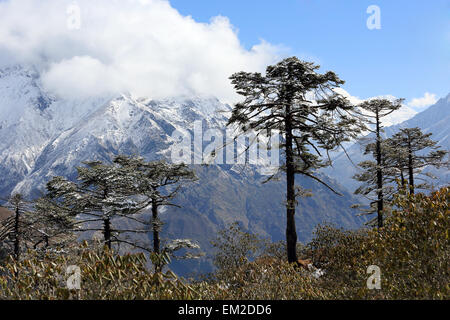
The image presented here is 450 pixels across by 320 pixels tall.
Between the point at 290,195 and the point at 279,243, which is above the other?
the point at 290,195

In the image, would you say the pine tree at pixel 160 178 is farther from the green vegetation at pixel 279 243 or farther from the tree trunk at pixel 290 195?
the tree trunk at pixel 290 195

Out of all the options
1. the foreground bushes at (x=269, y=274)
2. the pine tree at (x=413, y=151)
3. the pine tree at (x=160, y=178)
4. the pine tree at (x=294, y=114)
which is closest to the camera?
the foreground bushes at (x=269, y=274)

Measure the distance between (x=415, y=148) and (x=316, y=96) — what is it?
1503 centimetres

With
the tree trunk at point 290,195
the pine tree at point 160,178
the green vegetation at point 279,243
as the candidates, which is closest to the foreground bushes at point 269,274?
the green vegetation at point 279,243

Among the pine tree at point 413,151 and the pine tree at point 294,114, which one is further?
the pine tree at point 413,151

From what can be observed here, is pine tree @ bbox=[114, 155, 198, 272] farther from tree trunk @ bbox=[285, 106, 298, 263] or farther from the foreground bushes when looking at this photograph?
the foreground bushes

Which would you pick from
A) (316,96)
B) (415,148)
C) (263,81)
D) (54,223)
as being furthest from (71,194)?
(415,148)

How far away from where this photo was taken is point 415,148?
2600 centimetres

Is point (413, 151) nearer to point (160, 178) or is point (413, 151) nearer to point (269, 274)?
point (160, 178)

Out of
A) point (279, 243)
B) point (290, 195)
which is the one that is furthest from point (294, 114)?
point (279, 243)

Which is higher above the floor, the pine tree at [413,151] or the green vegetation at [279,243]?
the pine tree at [413,151]

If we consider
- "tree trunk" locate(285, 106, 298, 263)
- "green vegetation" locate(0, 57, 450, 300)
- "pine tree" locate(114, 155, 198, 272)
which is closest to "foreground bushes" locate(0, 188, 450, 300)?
"green vegetation" locate(0, 57, 450, 300)

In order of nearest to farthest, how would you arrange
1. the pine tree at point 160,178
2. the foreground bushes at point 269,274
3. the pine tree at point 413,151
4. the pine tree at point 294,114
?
the foreground bushes at point 269,274 → the pine tree at point 294,114 → the pine tree at point 160,178 → the pine tree at point 413,151
